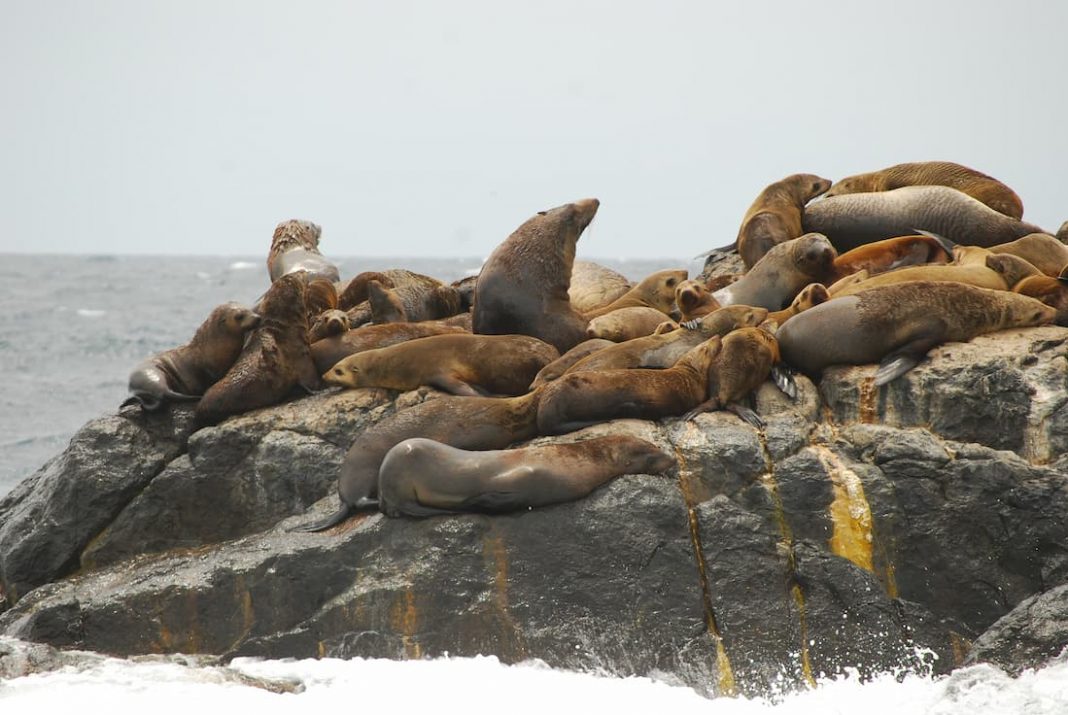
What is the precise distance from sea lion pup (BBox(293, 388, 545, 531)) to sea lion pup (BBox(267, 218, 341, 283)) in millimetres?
4491

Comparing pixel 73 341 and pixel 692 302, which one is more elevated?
pixel 692 302

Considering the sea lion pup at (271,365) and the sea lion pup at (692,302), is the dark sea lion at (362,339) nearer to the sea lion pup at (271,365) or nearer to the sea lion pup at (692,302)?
the sea lion pup at (271,365)

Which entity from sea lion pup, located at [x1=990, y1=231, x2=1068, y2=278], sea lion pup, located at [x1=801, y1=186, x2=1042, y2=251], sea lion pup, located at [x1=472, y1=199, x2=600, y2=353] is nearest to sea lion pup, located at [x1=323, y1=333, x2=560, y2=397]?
sea lion pup, located at [x1=472, y1=199, x2=600, y2=353]

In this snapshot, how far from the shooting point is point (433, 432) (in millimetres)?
7539

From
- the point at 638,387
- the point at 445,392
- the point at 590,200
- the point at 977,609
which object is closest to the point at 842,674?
the point at 977,609

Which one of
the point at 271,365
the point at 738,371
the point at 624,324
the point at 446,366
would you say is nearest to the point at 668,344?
the point at 738,371

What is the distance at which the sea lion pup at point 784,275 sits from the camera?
31.7 feet

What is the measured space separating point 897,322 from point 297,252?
268 inches

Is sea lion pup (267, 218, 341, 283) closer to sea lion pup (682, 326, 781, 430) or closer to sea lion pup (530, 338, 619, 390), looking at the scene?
sea lion pup (530, 338, 619, 390)

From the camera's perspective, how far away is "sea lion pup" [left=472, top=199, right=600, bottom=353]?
9.39 meters

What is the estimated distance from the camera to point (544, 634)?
673 cm

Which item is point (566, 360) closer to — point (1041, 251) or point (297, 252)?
point (1041, 251)

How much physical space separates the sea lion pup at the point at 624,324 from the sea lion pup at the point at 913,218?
207cm

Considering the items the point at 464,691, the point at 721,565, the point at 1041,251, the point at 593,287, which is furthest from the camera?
the point at 593,287
